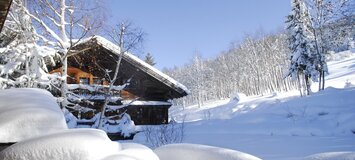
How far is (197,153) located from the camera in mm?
2594

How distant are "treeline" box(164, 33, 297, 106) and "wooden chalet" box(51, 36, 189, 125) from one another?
4963 centimetres

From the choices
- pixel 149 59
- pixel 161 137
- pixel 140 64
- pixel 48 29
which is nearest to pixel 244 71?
pixel 149 59

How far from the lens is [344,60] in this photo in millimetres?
73875

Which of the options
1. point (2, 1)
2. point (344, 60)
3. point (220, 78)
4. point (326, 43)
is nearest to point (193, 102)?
point (220, 78)

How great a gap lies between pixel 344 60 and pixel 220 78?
2672 cm

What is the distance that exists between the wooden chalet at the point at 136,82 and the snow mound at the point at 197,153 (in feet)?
42.6

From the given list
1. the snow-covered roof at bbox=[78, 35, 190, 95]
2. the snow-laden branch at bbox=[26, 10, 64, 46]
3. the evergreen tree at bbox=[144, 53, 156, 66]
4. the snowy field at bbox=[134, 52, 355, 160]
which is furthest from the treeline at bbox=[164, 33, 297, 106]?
the snow-laden branch at bbox=[26, 10, 64, 46]

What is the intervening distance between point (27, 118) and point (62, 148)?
16.8 inches

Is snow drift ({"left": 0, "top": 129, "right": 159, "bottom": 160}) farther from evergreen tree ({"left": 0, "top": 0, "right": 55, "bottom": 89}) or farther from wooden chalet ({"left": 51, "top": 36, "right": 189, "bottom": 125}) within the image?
wooden chalet ({"left": 51, "top": 36, "right": 189, "bottom": 125})

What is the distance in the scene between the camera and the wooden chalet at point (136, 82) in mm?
15984

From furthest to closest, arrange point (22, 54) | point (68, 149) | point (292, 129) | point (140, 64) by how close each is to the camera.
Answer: point (292, 129) < point (140, 64) < point (22, 54) < point (68, 149)

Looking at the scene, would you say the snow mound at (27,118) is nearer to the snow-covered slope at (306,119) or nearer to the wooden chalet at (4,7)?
the wooden chalet at (4,7)

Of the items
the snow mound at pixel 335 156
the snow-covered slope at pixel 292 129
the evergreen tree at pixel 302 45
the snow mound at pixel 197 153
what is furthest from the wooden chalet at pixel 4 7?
the evergreen tree at pixel 302 45

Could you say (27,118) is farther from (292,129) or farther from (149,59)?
(149,59)
